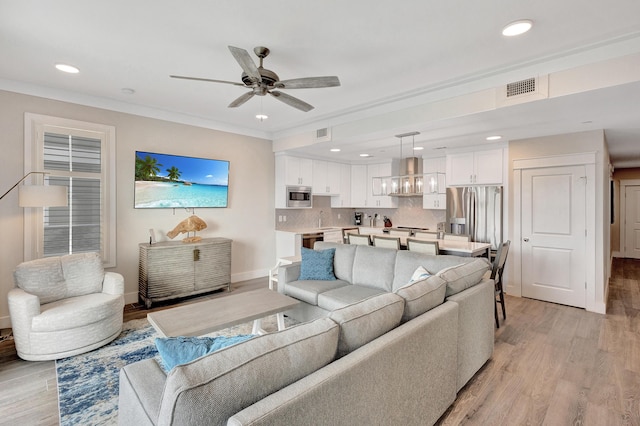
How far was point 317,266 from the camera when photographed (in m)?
3.78

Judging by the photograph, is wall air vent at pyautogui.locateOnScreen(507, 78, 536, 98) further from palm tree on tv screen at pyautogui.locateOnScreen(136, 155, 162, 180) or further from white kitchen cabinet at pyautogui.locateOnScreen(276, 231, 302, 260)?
palm tree on tv screen at pyautogui.locateOnScreen(136, 155, 162, 180)

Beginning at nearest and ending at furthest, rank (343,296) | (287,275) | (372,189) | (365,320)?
(365,320) < (343,296) < (287,275) < (372,189)

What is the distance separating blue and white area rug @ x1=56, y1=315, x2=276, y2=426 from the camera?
2.11 metres

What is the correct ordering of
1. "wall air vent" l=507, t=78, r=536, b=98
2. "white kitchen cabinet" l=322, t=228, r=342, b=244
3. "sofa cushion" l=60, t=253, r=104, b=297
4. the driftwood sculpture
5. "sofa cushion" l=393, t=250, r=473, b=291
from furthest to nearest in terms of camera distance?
"white kitchen cabinet" l=322, t=228, r=342, b=244 < the driftwood sculpture < "sofa cushion" l=60, t=253, r=104, b=297 < "sofa cushion" l=393, t=250, r=473, b=291 < "wall air vent" l=507, t=78, r=536, b=98

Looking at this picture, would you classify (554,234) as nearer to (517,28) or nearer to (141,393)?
(517,28)

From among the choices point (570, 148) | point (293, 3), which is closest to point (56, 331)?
point (293, 3)

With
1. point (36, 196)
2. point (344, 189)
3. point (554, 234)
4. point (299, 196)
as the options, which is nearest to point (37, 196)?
point (36, 196)

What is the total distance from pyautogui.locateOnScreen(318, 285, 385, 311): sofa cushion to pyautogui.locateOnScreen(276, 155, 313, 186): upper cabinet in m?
3.08

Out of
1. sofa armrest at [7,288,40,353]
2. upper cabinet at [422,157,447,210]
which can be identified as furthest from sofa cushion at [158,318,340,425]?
upper cabinet at [422,157,447,210]

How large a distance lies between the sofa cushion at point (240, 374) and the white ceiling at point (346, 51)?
2.18 metres

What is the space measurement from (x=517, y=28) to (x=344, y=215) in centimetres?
572

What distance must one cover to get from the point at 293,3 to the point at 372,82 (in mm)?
1533

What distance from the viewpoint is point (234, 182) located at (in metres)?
5.54

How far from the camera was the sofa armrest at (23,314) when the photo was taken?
272 cm
